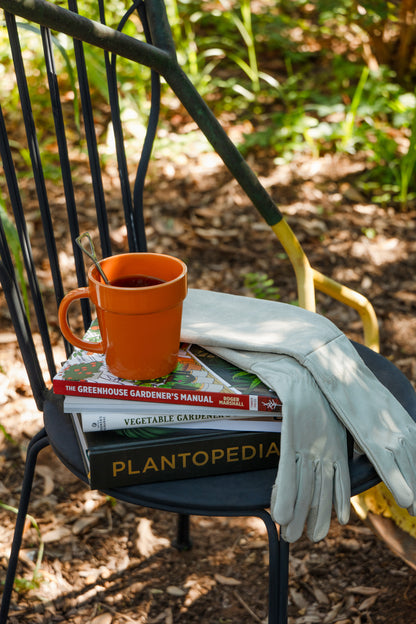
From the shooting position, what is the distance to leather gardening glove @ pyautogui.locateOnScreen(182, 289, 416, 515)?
863 mm

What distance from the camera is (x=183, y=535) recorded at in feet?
5.03

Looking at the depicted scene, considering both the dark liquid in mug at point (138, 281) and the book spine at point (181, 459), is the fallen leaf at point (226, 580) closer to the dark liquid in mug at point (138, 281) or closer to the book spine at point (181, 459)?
the book spine at point (181, 459)

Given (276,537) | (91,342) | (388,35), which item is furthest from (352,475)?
(388,35)

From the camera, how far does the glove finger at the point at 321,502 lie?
2.75 feet

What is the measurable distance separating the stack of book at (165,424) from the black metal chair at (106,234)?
3 cm

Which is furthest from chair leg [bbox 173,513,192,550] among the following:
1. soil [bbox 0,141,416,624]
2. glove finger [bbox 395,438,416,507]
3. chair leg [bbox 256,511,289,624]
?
glove finger [bbox 395,438,416,507]

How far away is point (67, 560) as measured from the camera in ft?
4.96

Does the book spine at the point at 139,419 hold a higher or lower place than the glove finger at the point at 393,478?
higher

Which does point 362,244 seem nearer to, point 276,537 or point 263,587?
point 263,587

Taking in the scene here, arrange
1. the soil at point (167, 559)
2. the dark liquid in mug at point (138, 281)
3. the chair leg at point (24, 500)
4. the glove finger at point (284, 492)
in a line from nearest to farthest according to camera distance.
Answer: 1. the glove finger at point (284, 492)
2. the dark liquid in mug at point (138, 281)
3. the chair leg at point (24, 500)
4. the soil at point (167, 559)

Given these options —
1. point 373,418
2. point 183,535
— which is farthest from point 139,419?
point 183,535

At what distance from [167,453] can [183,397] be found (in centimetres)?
8

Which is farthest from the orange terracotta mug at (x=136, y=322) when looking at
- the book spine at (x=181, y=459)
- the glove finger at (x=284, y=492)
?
the glove finger at (x=284, y=492)

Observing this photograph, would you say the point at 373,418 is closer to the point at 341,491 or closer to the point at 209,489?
the point at 341,491
